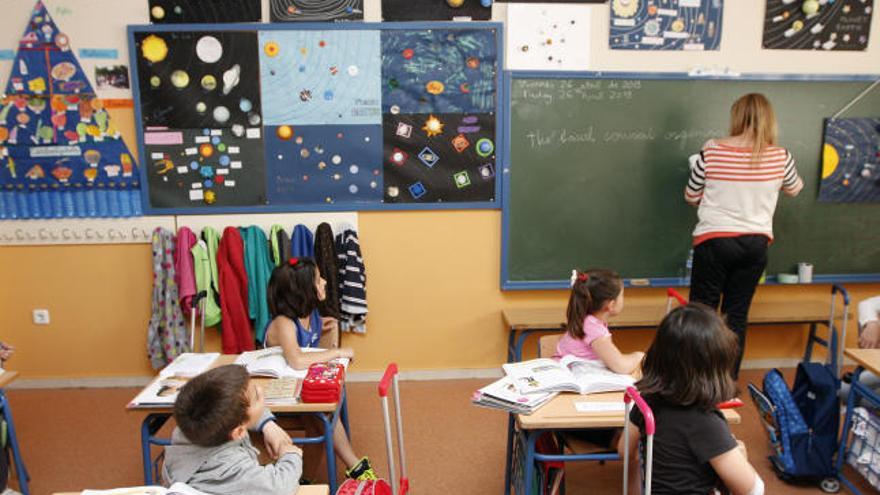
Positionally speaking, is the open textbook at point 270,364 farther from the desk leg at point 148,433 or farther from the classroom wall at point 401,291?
the classroom wall at point 401,291

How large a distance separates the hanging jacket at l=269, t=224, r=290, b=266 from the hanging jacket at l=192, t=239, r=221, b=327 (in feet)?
1.25

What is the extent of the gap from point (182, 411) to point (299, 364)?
859mm

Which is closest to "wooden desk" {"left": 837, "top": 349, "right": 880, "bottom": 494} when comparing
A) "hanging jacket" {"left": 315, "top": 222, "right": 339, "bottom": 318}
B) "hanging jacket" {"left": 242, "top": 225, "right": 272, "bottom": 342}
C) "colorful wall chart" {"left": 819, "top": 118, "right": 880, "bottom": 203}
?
"colorful wall chart" {"left": 819, "top": 118, "right": 880, "bottom": 203}

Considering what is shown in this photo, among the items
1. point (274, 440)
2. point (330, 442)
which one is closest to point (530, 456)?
point (330, 442)

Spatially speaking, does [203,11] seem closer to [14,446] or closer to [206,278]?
[206,278]

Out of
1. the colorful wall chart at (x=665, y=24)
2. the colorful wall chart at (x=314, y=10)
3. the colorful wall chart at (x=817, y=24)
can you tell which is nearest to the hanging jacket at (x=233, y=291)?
the colorful wall chart at (x=314, y=10)

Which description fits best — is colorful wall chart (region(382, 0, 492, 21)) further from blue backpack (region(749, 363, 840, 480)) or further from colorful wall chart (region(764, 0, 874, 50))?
blue backpack (region(749, 363, 840, 480))

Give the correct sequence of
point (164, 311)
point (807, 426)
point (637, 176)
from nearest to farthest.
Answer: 1. point (807, 426)
2. point (164, 311)
3. point (637, 176)

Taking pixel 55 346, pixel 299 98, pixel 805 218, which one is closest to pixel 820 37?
pixel 805 218

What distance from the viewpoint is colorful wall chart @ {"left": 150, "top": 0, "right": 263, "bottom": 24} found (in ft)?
12.0

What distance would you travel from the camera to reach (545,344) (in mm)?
2828

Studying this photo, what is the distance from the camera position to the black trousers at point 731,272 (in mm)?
3467

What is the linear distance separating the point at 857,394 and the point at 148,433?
3.08 metres

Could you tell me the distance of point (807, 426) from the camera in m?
2.94
